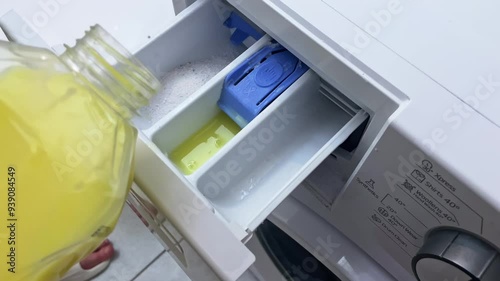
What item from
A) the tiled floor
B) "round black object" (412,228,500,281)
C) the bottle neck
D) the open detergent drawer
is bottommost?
"round black object" (412,228,500,281)

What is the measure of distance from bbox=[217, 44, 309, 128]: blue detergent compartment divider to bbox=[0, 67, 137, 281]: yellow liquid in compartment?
122 millimetres

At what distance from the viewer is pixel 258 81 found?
468 mm

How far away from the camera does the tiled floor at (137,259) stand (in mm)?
1155

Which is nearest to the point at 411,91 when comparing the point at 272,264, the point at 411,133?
the point at 411,133

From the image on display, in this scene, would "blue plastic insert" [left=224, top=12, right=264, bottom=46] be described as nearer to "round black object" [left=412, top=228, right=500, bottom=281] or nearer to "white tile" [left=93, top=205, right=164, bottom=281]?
"round black object" [left=412, top=228, right=500, bottom=281]

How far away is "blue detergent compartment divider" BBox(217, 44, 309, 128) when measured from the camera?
46 centimetres

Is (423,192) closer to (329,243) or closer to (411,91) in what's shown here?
(411,91)

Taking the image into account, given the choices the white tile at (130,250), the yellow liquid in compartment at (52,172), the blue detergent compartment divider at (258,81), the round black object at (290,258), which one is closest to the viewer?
the yellow liquid in compartment at (52,172)

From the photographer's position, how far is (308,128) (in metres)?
0.49

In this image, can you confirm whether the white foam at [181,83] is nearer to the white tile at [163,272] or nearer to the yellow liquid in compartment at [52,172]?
the yellow liquid in compartment at [52,172]

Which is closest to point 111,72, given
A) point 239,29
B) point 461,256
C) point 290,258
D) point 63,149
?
point 63,149

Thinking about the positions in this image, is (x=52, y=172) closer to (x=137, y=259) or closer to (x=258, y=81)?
(x=258, y=81)

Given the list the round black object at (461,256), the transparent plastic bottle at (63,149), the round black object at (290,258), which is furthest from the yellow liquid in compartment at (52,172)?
the round black object at (290,258)

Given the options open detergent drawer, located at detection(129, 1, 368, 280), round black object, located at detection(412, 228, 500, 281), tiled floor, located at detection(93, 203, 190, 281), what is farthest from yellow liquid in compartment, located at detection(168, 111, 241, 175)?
tiled floor, located at detection(93, 203, 190, 281)
